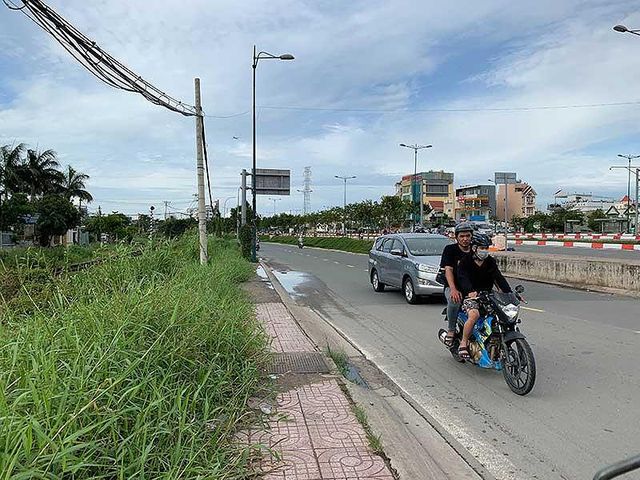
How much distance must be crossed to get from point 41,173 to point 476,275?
214 feet

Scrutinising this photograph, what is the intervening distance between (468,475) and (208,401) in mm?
1814

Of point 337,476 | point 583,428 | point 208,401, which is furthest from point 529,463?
point 208,401

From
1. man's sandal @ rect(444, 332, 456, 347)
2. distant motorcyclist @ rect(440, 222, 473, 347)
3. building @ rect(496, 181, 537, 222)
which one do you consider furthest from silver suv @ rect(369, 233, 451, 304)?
building @ rect(496, 181, 537, 222)

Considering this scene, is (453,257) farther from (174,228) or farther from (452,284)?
(174,228)

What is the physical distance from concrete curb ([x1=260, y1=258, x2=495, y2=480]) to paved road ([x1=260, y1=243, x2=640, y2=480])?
15 centimetres

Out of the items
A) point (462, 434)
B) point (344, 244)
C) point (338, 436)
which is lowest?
point (344, 244)

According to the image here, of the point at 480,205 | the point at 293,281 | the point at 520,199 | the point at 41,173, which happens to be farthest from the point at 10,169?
the point at 520,199

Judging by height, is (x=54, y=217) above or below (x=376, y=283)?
above

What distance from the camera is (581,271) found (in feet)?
50.1

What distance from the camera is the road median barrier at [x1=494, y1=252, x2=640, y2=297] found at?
13609mm

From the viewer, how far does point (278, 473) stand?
134 inches

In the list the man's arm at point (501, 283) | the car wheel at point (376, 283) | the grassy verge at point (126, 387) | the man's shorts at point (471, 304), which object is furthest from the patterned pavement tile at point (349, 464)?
the car wheel at point (376, 283)

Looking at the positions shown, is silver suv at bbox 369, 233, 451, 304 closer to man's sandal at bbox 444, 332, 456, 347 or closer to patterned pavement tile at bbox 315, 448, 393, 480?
man's sandal at bbox 444, 332, 456, 347

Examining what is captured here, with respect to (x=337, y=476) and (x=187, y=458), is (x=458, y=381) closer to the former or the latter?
(x=337, y=476)
